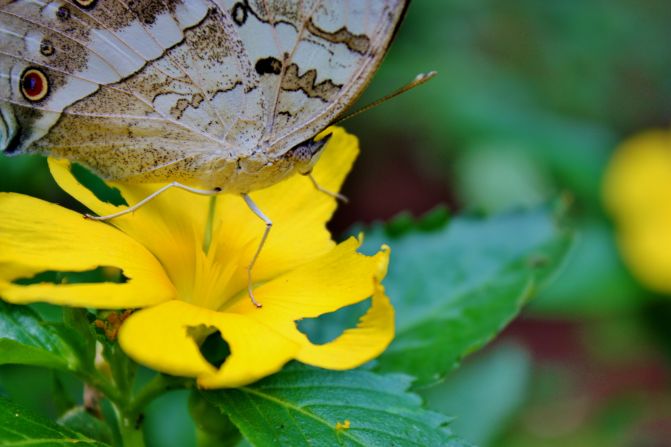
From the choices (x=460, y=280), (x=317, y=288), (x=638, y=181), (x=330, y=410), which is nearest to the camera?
(x=330, y=410)

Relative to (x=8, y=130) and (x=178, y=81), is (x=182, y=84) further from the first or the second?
(x=8, y=130)

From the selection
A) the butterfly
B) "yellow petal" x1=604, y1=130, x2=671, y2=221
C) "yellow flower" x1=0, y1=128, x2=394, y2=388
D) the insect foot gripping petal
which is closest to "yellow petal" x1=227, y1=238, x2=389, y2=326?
"yellow flower" x1=0, y1=128, x2=394, y2=388

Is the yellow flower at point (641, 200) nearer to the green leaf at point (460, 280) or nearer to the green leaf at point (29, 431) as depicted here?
the green leaf at point (460, 280)

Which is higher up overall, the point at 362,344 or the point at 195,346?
the point at 195,346

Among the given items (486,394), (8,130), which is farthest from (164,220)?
(486,394)

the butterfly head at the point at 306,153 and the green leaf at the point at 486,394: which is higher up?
the butterfly head at the point at 306,153

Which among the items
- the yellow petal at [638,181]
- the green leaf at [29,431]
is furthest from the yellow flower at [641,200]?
the green leaf at [29,431]

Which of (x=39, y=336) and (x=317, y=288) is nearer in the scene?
(x=39, y=336)
